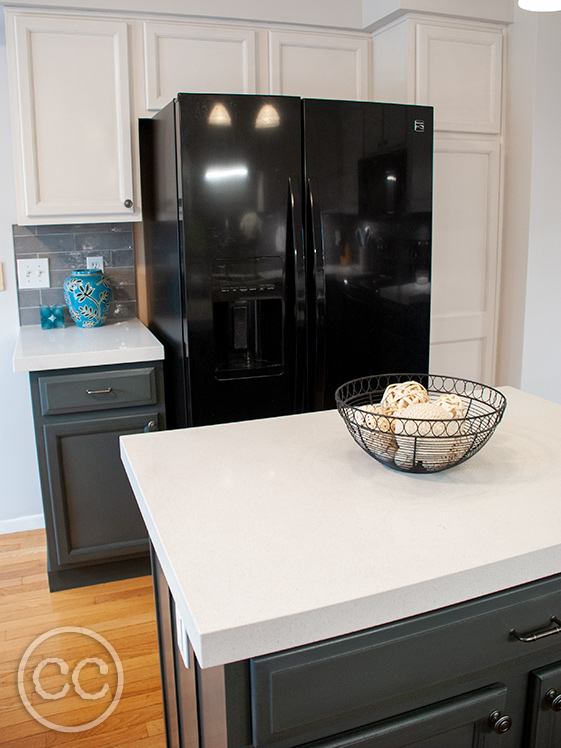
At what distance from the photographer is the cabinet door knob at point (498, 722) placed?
1.06 metres

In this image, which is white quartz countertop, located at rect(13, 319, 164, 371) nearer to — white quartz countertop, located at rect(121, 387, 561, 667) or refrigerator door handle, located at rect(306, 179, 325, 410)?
refrigerator door handle, located at rect(306, 179, 325, 410)

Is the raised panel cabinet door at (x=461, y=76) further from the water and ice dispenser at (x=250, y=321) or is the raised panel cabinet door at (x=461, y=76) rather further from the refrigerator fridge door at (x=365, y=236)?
the water and ice dispenser at (x=250, y=321)

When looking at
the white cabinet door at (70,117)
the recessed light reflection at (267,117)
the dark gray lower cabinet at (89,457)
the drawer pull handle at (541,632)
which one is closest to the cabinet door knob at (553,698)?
the drawer pull handle at (541,632)

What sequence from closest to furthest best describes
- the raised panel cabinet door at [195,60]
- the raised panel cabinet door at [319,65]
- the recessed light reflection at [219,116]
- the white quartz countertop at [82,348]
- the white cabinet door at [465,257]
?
the recessed light reflection at [219,116]
the white quartz countertop at [82,348]
the raised panel cabinet door at [195,60]
the raised panel cabinet door at [319,65]
the white cabinet door at [465,257]

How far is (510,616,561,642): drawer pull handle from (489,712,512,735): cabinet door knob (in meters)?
0.14

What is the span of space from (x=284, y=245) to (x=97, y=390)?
0.80 meters

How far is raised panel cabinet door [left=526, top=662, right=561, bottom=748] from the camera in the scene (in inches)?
42.9

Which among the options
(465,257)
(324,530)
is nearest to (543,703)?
(324,530)

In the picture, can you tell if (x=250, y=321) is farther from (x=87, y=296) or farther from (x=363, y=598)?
(x=363, y=598)

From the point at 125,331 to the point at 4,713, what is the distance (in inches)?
54.4

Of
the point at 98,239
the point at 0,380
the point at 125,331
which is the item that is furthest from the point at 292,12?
the point at 0,380

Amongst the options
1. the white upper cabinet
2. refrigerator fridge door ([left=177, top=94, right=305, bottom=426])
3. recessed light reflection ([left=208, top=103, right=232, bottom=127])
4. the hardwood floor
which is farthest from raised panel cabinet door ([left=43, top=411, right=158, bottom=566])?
the white upper cabinet

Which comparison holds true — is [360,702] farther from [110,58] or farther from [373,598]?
[110,58]

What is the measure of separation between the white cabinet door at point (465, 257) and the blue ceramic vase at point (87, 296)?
4.39 feet
